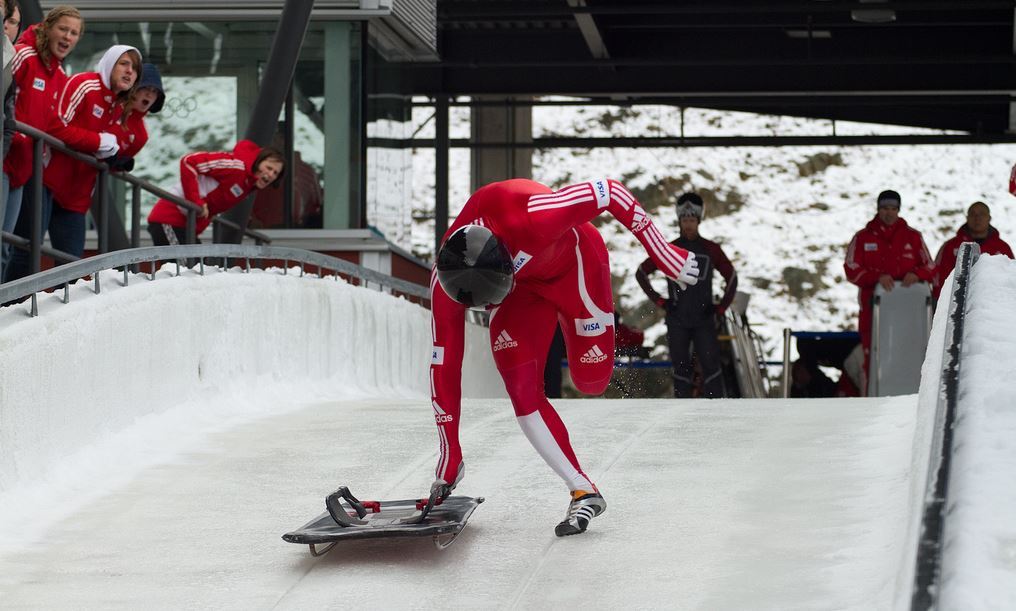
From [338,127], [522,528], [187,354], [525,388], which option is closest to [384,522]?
[522,528]

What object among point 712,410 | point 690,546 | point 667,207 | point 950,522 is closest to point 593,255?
point 690,546

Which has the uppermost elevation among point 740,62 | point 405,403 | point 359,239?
point 740,62

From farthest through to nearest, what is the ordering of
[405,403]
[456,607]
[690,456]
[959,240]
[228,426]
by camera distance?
[959,240]
[405,403]
[228,426]
[690,456]
[456,607]

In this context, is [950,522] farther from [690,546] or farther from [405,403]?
[405,403]

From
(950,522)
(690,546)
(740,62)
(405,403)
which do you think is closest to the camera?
(950,522)

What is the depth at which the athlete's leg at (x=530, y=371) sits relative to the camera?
6.11 meters

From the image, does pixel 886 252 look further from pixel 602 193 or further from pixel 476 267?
pixel 476 267

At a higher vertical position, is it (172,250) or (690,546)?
(172,250)

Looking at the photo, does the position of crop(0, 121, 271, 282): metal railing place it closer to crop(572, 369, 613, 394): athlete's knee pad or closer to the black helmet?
the black helmet

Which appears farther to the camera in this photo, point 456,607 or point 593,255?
point 593,255

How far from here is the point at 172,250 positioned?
9.64 metres

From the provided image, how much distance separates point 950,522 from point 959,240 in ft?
35.6

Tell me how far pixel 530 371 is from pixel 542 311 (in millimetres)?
262

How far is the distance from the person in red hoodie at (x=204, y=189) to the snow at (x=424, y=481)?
2.64 feet
